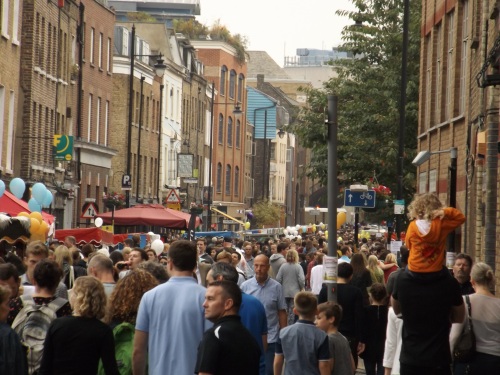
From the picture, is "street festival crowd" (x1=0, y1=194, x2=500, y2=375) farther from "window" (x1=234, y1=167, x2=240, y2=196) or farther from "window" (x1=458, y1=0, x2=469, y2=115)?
"window" (x1=234, y1=167, x2=240, y2=196)

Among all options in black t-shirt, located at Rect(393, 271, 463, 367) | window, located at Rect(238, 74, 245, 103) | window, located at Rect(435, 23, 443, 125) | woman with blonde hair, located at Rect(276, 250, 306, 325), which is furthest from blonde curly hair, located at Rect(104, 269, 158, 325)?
window, located at Rect(238, 74, 245, 103)

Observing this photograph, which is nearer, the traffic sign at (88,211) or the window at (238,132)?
the traffic sign at (88,211)

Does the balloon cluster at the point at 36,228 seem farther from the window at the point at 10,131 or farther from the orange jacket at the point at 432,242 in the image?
the window at the point at 10,131

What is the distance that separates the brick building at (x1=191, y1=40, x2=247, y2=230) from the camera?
314 feet

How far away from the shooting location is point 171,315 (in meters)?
9.76

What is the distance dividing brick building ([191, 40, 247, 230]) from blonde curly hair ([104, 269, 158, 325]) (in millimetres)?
82576

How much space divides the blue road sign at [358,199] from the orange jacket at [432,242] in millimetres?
18785

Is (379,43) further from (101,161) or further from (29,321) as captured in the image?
(29,321)

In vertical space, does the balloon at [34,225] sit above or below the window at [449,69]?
below

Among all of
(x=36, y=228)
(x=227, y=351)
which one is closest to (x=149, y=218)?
(x=36, y=228)

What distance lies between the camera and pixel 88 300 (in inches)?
370

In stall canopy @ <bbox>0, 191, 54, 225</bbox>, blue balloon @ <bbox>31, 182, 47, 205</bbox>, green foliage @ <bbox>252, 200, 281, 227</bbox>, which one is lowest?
green foliage @ <bbox>252, 200, 281, 227</bbox>

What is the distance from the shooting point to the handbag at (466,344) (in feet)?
37.0

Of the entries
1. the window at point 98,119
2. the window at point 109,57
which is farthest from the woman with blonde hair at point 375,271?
the window at point 109,57
